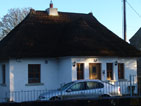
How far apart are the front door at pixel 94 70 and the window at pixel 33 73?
4024 mm

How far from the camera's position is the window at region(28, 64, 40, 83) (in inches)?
915

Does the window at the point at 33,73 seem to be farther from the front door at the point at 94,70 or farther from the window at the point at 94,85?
the window at the point at 94,85

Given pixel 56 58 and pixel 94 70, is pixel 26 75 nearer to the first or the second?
pixel 56 58

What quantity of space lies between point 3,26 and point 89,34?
2432cm

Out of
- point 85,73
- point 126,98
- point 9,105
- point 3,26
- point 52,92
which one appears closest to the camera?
point 9,105

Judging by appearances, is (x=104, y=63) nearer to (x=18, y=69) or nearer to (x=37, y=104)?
(x=18, y=69)

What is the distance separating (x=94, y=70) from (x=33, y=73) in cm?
461

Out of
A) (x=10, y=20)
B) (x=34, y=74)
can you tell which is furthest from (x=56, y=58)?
(x=10, y=20)

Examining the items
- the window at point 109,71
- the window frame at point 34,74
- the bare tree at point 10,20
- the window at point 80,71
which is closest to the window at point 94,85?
the window at point 80,71

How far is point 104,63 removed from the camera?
23438mm

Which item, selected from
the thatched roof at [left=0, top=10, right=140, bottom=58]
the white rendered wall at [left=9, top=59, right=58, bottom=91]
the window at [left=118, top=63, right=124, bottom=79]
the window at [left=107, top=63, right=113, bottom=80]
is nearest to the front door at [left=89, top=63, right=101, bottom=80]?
the window at [left=107, top=63, right=113, bottom=80]

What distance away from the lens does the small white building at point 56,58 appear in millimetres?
22672

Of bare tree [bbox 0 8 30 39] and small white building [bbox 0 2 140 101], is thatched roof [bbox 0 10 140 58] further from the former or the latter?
bare tree [bbox 0 8 30 39]

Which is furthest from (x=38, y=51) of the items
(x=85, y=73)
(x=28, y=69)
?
(x=85, y=73)
